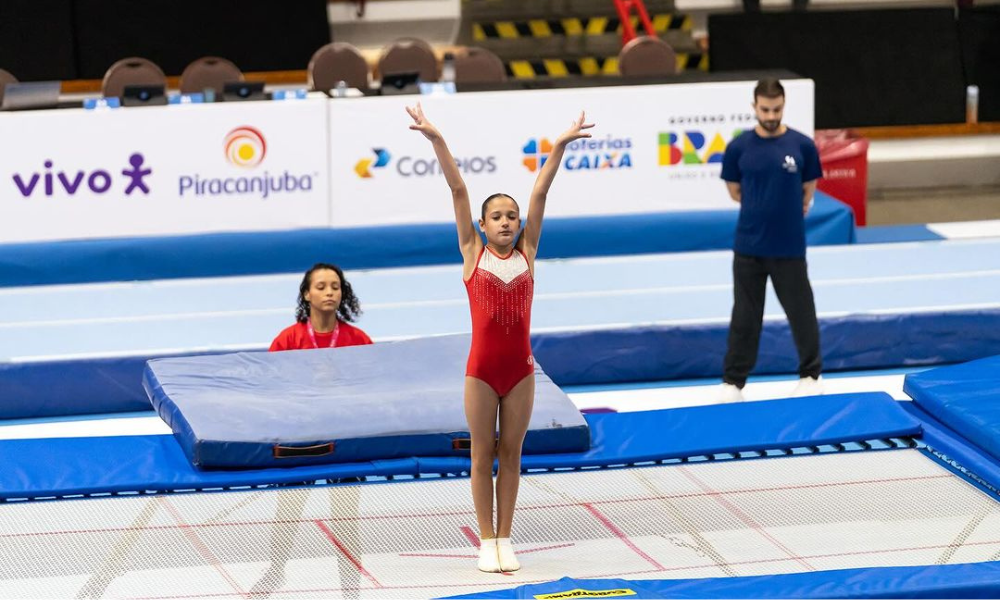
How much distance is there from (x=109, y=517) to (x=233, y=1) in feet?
32.3

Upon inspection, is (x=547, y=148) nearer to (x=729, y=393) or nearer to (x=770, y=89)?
(x=729, y=393)

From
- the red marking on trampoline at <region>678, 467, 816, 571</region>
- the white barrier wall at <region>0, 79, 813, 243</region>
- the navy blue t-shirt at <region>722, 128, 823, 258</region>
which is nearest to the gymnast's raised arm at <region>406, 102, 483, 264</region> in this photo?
the red marking on trampoline at <region>678, 467, 816, 571</region>

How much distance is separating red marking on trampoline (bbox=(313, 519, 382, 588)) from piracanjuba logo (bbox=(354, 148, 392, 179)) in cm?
459

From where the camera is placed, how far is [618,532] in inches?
187

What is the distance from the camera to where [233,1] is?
Answer: 13945 mm

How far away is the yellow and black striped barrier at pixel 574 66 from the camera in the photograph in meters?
14.3

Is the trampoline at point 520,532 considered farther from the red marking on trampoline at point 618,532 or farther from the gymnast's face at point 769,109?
the gymnast's face at point 769,109

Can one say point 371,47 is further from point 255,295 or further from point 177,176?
point 255,295

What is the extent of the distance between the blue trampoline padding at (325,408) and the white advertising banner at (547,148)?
3.16 metres

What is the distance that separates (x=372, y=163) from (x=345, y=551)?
4.85m

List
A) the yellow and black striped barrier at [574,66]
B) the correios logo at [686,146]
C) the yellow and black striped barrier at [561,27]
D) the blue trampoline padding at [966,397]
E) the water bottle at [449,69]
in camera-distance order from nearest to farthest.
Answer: the blue trampoline padding at [966,397] < the correios logo at [686,146] < the water bottle at [449,69] < the yellow and black striped barrier at [574,66] < the yellow and black striped barrier at [561,27]

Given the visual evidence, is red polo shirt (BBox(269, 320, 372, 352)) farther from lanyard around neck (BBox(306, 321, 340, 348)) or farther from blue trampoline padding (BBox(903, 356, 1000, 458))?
blue trampoline padding (BBox(903, 356, 1000, 458))

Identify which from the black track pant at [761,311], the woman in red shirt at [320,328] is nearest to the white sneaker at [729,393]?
the black track pant at [761,311]

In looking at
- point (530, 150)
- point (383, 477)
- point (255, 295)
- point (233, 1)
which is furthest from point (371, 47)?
point (383, 477)
